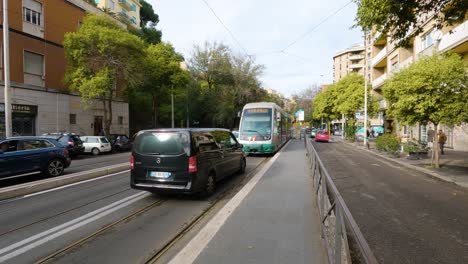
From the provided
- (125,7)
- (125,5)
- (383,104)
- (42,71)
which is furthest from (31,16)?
(383,104)

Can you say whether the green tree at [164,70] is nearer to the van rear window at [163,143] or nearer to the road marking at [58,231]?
the van rear window at [163,143]

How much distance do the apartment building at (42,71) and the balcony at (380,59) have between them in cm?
3235

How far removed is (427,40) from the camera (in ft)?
74.2

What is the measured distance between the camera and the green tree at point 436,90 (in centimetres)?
1058

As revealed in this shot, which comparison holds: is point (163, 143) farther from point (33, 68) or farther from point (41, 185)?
point (33, 68)

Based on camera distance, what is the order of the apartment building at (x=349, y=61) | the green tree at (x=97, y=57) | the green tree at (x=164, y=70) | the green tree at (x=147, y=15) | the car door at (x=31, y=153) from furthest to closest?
the apartment building at (x=349, y=61) < the green tree at (x=147, y=15) < the green tree at (x=164, y=70) < the green tree at (x=97, y=57) < the car door at (x=31, y=153)

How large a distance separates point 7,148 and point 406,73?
15355 mm

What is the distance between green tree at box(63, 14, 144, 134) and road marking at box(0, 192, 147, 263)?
55.4 feet

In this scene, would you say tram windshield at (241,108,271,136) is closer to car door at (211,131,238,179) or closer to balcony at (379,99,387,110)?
car door at (211,131,238,179)

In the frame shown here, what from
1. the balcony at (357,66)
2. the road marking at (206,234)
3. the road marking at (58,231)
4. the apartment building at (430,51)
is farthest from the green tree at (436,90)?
Answer: the balcony at (357,66)

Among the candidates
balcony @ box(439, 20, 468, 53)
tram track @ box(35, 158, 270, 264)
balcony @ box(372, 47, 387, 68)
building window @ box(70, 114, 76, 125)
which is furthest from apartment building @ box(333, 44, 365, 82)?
tram track @ box(35, 158, 270, 264)

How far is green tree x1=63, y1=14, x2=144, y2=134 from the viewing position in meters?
20.4

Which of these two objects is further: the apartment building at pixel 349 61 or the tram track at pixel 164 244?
the apartment building at pixel 349 61

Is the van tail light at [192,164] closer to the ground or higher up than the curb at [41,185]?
higher up
